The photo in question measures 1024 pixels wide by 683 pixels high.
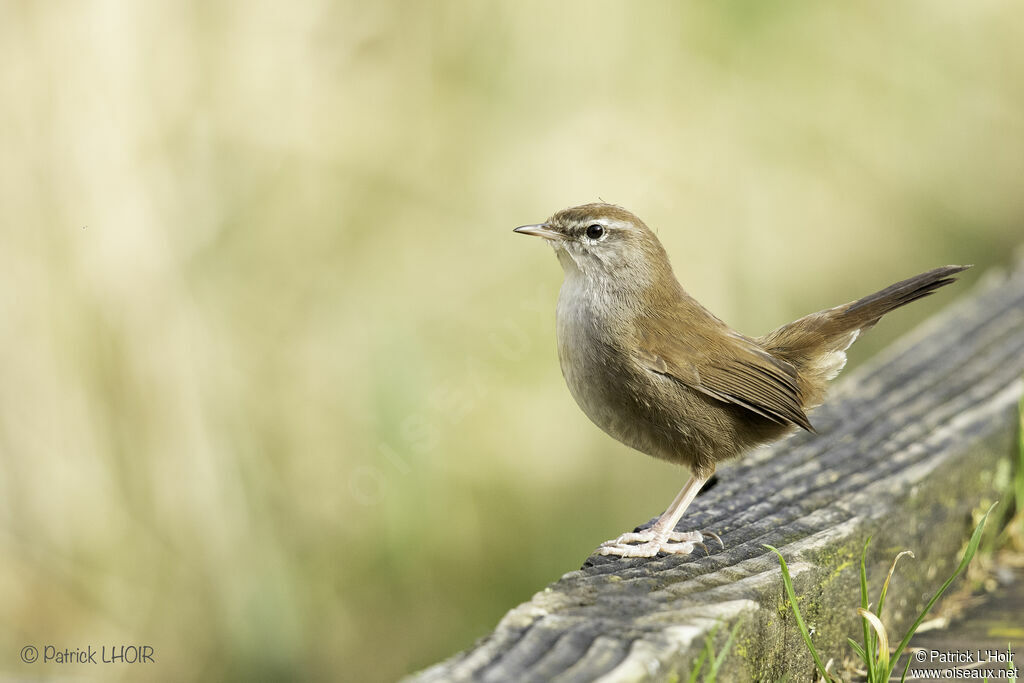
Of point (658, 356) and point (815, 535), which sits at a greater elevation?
point (658, 356)

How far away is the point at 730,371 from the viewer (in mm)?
3096

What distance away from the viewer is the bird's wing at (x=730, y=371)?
9.66 feet

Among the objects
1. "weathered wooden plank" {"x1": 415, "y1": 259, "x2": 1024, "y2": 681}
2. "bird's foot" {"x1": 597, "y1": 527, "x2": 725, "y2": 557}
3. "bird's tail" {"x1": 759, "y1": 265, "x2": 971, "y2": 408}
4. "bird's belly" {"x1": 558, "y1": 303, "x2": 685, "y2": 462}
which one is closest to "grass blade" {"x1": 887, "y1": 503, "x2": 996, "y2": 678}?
"weathered wooden plank" {"x1": 415, "y1": 259, "x2": 1024, "y2": 681}

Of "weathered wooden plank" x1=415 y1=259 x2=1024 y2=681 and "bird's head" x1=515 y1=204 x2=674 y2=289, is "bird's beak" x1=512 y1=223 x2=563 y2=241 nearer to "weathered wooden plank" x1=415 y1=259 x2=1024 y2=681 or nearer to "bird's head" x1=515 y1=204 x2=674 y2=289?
"bird's head" x1=515 y1=204 x2=674 y2=289

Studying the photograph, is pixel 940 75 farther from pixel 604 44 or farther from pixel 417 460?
pixel 417 460

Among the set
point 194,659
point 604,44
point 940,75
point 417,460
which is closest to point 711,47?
point 604,44

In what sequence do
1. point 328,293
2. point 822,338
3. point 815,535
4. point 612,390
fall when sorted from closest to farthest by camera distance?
point 815,535, point 612,390, point 822,338, point 328,293

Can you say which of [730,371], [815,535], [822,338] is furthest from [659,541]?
[822,338]

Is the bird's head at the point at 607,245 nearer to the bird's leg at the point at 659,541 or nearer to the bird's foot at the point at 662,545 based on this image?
the bird's leg at the point at 659,541

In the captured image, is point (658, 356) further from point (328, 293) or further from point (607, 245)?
point (328, 293)

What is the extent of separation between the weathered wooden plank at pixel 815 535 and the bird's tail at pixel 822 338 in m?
0.09

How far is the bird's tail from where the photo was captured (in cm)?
326

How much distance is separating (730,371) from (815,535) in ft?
2.97

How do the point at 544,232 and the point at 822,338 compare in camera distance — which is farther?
the point at 822,338
